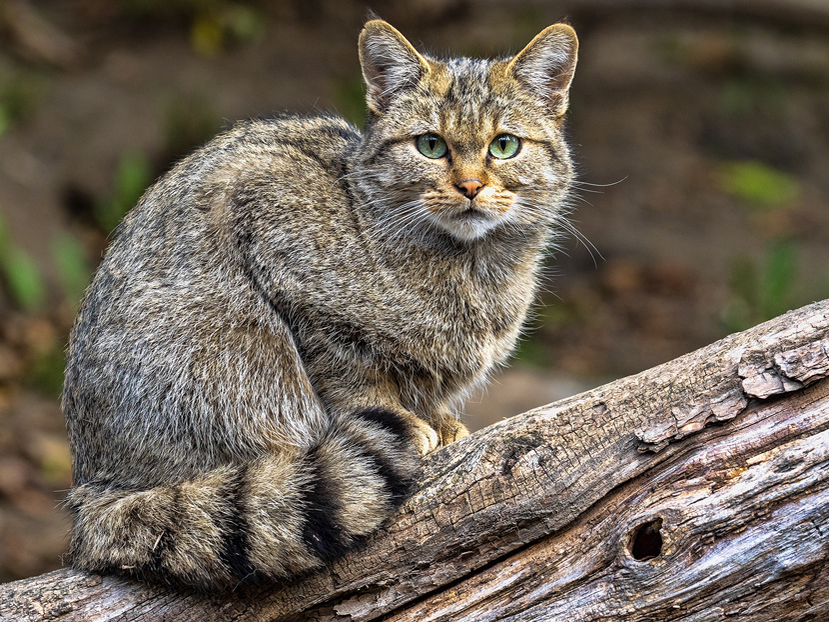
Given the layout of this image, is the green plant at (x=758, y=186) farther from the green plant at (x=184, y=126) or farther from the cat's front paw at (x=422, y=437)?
the cat's front paw at (x=422, y=437)

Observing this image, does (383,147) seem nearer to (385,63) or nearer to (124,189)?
(385,63)

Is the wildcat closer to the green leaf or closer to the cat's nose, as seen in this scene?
the cat's nose

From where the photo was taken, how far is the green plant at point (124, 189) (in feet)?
24.7

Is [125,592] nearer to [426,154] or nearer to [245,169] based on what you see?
[245,169]

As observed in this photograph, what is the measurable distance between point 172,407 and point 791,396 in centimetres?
210

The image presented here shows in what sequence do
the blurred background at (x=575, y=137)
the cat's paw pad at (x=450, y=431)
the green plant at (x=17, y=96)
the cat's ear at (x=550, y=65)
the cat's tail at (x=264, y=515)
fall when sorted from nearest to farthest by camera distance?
the cat's tail at (x=264, y=515)
the cat's ear at (x=550, y=65)
the cat's paw pad at (x=450, y=431)
the blurred background at (x=575, y=137)
the green plant at (x=17, y=96)

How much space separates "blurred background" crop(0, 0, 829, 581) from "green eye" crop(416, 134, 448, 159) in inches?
147

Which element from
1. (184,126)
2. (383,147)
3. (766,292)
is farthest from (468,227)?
(184,126)

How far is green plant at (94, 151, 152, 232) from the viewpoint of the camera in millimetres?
7523

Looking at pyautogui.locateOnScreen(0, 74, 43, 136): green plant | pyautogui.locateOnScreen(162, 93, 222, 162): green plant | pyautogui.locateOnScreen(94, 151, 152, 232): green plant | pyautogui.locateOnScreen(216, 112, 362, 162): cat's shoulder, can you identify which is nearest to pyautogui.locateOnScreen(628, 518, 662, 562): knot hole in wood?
pyautogui.locateOnScreen(216, 112, 362, 162): cat's shoulder

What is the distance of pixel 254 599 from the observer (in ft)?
9.20

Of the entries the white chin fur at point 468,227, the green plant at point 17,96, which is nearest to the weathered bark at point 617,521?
the white chin fur at point 468,227

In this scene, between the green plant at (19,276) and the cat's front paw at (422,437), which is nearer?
the cat's front paw at (422,437)

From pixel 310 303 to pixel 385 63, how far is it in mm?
1057
